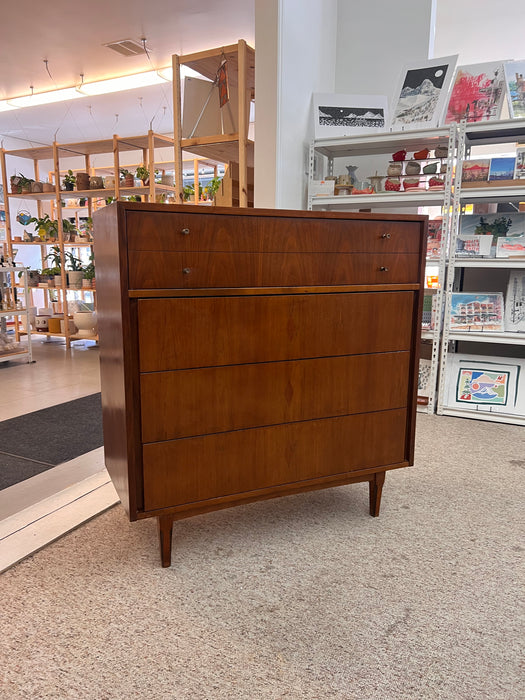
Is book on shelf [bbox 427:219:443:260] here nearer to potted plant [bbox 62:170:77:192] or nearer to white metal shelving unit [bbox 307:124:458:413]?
white metal shelving unit [bbox 307:124:458:413]

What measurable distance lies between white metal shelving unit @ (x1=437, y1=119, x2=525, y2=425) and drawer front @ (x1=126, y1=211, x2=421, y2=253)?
4.52 ft

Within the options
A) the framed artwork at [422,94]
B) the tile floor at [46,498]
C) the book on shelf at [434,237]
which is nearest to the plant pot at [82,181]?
the tile floor at [46,498]

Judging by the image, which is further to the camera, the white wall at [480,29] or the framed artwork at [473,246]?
the white wall at [480,29]

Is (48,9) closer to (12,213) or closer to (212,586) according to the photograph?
(212,586)

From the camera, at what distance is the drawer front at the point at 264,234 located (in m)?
1.29

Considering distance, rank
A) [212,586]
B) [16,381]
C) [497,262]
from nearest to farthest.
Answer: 1. [212,586]
2. [497,262]
3. [16,381]

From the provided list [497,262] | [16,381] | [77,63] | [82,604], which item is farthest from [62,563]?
[77,63]

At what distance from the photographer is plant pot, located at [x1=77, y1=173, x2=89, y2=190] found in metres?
5.63

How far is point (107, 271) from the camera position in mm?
1485

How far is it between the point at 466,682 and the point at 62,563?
3.72 ft

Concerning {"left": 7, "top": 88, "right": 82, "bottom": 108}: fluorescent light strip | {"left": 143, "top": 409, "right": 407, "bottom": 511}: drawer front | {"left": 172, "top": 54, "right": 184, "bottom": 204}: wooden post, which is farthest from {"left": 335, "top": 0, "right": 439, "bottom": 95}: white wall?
{"left": 7, "top": 88, "right": 82, "bottom": 108}: fluorescent light strip

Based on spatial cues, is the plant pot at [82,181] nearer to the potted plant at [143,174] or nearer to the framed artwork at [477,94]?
the potted plant at [143,174]

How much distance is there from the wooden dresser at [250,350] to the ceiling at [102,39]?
12.3ft

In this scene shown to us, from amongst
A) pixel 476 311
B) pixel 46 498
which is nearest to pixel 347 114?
pixel 476 311
